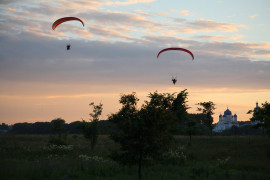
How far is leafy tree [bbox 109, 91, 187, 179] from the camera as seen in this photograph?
2252 cm

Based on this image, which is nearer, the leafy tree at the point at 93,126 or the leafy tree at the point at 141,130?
the leafy tree at the point at 141,130

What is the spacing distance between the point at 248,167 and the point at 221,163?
2.99 metres

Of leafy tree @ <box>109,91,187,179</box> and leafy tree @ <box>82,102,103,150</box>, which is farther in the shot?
leafy tree @ <box>82,102,103,150</box>

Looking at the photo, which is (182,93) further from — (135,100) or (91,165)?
(135,100)

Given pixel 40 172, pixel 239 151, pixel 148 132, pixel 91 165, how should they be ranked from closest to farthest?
pixel 148 132 → pixel 40 172 → pixel 91 165 → pixel 239 151

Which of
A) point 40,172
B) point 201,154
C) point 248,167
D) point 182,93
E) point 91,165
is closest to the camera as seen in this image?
point 40,172

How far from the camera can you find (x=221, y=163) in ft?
114

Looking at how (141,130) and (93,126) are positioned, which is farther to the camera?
(93,126)

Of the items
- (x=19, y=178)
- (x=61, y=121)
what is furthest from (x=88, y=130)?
(x=19, y=178)

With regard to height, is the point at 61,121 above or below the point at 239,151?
above

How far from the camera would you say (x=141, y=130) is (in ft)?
74.1

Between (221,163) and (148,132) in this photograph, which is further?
(221,163)

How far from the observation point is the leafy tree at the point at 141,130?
22516mm

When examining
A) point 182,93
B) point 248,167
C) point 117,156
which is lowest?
point 248,167
